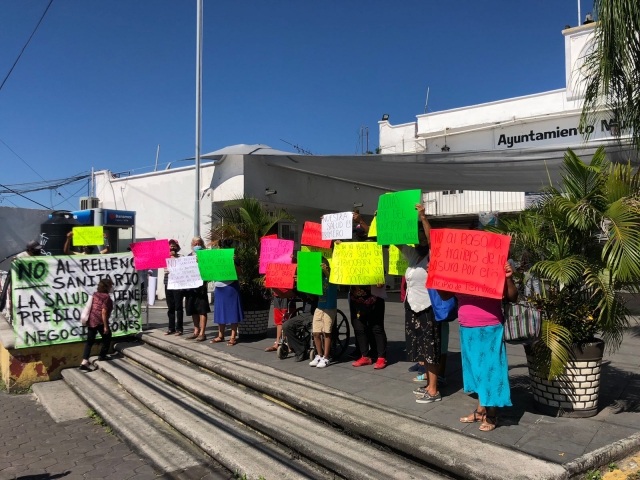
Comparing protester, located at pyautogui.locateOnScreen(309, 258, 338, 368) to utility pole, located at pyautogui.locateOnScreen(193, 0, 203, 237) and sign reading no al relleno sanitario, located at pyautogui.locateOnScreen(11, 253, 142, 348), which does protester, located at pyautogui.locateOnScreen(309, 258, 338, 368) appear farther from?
utility pole, located at pyautogui.locateOnScreen(193, 0, 203, 237)

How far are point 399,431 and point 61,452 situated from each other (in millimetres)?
3663

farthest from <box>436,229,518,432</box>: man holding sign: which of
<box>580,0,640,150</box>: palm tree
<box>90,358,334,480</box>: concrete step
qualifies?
<box>580,0,640,150</box>: palm tree

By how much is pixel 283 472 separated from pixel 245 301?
4711mm

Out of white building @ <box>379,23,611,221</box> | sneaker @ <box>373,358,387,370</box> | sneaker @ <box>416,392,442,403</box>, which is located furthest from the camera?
white building @ <box>379,23,611,221</box>

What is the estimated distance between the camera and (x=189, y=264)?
27.3 feet

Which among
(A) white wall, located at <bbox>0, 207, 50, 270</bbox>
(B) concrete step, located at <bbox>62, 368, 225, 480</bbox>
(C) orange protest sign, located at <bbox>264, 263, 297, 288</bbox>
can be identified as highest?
(A) white wall, located at <bbox>0, 207, 50, 270</bbox>

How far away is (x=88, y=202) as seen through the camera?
16.0 meters

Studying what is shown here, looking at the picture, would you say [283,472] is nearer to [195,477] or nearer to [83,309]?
[195,477]

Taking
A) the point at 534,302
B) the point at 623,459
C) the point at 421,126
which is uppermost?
the point at 421,126

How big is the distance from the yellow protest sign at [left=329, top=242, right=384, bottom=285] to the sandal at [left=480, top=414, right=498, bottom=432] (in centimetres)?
218

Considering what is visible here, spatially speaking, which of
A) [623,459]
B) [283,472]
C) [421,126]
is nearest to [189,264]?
[283,472]

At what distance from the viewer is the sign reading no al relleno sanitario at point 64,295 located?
7887 millimetres

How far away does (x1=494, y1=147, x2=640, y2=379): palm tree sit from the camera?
385cm

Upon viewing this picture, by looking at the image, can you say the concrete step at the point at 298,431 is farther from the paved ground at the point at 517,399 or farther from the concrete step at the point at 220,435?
the paved ground at the point at 517,399
